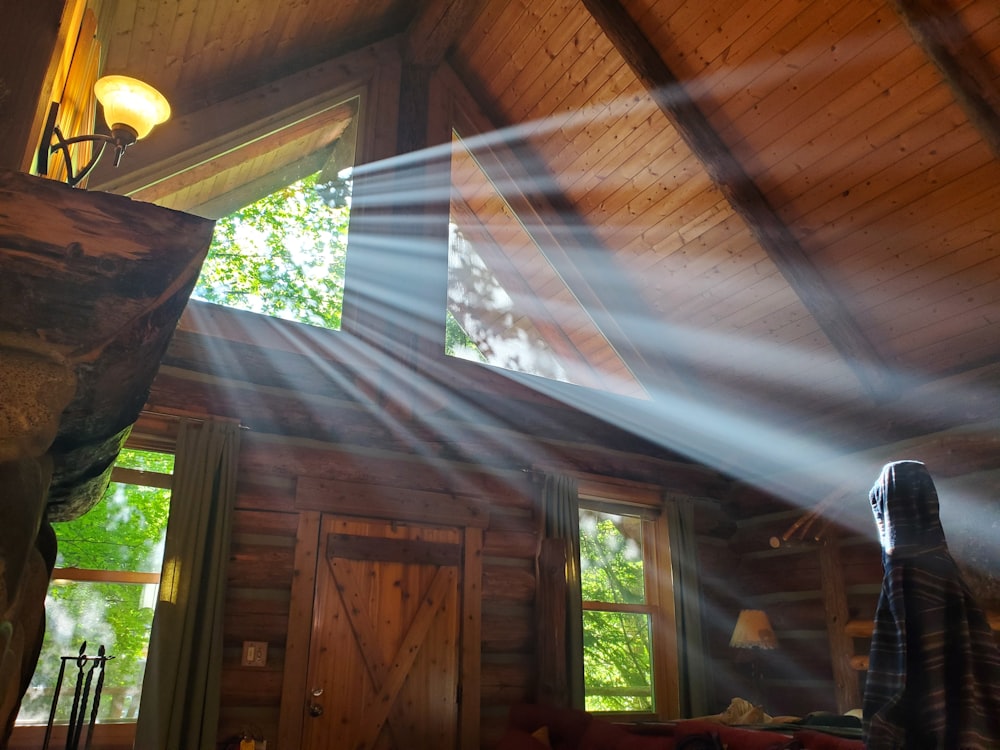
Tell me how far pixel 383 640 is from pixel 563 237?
12.1 ft

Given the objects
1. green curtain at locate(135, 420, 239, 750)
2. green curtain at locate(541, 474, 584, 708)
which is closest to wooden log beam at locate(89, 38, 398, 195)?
green curtain at locate(135, 420, 239, 750)

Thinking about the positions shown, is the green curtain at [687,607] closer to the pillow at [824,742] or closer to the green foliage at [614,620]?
the green foliage at [614,620]

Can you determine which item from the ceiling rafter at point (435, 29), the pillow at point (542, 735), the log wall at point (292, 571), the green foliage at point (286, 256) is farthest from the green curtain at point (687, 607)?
the ceiling rafter at point (435, 29)

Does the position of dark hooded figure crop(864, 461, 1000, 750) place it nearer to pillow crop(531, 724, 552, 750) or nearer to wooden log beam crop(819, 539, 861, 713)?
pillow crop(531, 724, 552, 750)

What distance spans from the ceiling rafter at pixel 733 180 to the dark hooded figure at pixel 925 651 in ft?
11.9

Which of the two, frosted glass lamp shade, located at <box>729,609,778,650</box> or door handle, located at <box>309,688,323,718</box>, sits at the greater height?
frosted glass lamp shade, located at <box>729,609,778,650</box>

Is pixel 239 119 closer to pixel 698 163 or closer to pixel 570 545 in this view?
pixel 698 163

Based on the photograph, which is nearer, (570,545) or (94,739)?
(94,739)

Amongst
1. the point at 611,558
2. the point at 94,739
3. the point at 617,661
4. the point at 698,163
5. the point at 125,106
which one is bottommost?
the point at 94,739

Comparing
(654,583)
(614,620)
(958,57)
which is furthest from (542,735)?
(958,57)

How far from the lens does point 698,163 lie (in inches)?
215

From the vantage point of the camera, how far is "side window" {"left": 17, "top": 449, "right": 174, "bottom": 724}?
4.45m

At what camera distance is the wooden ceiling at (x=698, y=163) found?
450cm

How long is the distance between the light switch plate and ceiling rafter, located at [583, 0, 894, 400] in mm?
4291
